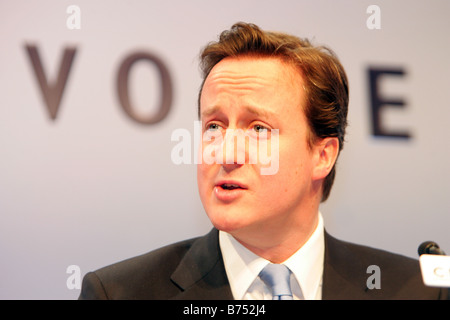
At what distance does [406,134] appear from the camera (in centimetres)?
265

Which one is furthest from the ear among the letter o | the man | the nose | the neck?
the letter o

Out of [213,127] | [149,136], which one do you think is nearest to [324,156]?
[213,127]

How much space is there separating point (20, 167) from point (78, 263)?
46cm

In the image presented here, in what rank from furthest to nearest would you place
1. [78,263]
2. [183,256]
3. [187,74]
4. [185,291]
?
[187,74] < [78,263] < [183,256] < [185,291]

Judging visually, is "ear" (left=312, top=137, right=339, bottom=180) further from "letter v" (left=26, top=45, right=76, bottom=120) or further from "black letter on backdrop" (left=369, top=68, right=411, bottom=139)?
"letter v" (left=26, top=45, right=76, bottom=120)

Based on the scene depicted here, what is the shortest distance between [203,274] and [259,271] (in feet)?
0.64

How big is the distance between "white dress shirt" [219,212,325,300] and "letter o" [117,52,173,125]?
67 centimetres

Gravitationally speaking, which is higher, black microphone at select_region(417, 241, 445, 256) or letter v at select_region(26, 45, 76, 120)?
letter v at select_region(26, 45, 76, 120)

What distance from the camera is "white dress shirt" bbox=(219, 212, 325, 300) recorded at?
79.4 inches

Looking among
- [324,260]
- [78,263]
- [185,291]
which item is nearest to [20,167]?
[78,263]

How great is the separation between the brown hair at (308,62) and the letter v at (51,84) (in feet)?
2.02

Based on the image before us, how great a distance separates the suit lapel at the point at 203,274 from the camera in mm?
1992

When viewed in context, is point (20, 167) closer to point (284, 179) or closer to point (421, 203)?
point (284, 179)

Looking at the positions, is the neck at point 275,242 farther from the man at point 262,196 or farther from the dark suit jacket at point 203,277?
the dark suit jacket at point 203,277
